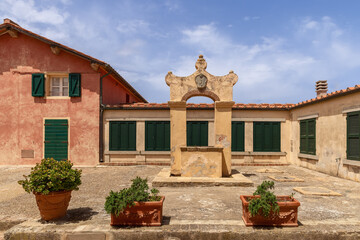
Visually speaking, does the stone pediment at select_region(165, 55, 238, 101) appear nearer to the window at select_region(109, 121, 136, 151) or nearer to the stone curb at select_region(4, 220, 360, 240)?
the window at select_region(109, 121, 136, 151)

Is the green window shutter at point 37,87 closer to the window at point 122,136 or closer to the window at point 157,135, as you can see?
the window at point 122,136

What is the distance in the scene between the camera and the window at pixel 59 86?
1221cm

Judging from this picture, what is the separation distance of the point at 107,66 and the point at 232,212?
380 inches

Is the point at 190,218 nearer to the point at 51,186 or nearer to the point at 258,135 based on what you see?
the point at 51,186

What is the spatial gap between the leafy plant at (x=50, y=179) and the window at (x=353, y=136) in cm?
866

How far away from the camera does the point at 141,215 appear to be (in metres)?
3.92

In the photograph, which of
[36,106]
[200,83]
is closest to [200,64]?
[200,83]

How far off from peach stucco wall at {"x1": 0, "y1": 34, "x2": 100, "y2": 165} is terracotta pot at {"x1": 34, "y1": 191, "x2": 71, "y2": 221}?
7820 mm

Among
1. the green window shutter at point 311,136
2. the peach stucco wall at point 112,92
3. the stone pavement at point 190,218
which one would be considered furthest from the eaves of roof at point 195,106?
the stone pavement at point 190,218

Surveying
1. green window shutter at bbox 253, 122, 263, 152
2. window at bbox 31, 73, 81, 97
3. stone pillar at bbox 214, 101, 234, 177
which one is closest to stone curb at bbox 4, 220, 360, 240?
stone pillar at bbox 214, 101, 234, 177

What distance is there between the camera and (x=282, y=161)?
12.2m

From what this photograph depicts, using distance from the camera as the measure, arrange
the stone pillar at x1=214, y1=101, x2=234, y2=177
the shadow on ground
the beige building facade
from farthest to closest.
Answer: the beige building facade → the stone pillar at x1=214, y1=101, x2=234, y2=177 → the shadow on ground

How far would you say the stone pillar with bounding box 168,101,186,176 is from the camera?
26.3 ft

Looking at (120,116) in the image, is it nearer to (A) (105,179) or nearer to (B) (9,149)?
(A) (105,179)
